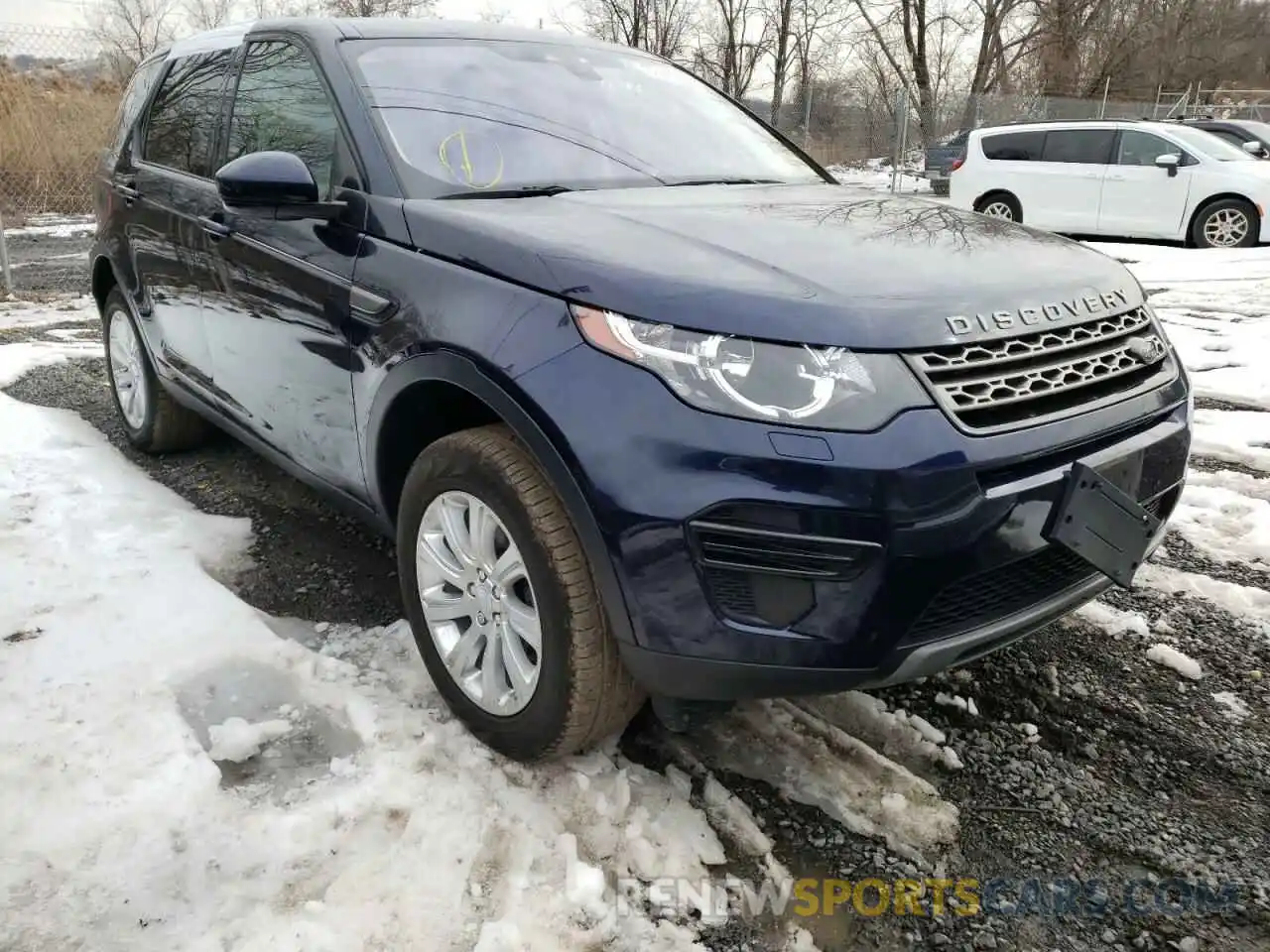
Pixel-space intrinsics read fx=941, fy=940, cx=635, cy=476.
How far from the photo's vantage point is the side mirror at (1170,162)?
10977 millimetres

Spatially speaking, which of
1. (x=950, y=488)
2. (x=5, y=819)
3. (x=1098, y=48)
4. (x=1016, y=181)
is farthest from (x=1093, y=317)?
(x=1098, y=48)

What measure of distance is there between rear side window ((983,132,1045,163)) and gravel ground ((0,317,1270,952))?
1052 cm

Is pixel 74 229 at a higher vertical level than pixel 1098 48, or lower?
lower

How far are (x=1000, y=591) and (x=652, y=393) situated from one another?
0.80 metres

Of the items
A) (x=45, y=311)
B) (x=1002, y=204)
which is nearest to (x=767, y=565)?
(x=45, y=311)

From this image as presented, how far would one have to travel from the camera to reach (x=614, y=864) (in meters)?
1.93

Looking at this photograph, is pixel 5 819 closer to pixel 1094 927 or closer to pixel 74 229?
pixel 1094 927

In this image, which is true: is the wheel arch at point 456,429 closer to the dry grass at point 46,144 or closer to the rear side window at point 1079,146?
the rear side window at point 1079,146

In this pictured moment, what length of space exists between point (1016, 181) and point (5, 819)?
12.9 metres

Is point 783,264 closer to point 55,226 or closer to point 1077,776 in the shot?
point 1077,776

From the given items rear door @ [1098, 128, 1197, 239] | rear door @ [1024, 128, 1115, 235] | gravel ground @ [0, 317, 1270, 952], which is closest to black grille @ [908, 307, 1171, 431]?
gravel ground @ [0, 317, 1270, 952]

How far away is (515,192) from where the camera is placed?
95.7 inches

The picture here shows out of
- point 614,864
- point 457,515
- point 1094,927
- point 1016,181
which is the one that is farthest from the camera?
point 1016,181

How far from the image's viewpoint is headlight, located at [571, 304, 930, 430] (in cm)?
168
